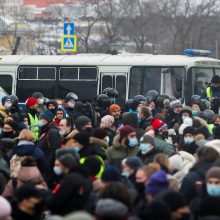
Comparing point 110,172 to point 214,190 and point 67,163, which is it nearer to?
point 67,163

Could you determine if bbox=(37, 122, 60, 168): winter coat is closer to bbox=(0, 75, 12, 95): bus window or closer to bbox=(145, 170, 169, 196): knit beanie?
bbox=(145, 170, 169, 196): knit beanie

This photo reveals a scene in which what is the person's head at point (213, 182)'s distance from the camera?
11.7 metres

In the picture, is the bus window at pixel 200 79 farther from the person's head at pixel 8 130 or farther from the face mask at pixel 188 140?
the face mask at pixel 188 140

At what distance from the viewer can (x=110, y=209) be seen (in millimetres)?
10297

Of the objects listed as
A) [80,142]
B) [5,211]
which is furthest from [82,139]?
[5,211]

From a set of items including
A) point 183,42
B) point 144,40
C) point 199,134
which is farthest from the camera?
point 144,40

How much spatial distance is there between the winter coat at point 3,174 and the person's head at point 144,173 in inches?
86.8

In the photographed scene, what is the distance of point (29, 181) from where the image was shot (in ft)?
42.2

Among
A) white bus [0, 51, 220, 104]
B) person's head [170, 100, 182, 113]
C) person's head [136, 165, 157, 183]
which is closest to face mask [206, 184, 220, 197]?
person's head [136, 165, 157, 183]

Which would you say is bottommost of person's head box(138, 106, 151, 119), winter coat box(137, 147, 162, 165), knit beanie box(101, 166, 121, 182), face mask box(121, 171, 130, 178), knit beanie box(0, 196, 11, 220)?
knit beanie box(0, 196, 11, 220)

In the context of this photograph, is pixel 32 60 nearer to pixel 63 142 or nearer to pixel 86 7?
pixel 63 142

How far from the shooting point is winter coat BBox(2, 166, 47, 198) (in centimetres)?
1286

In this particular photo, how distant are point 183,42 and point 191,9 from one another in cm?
1092

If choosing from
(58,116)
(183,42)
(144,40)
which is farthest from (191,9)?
(58,116)
